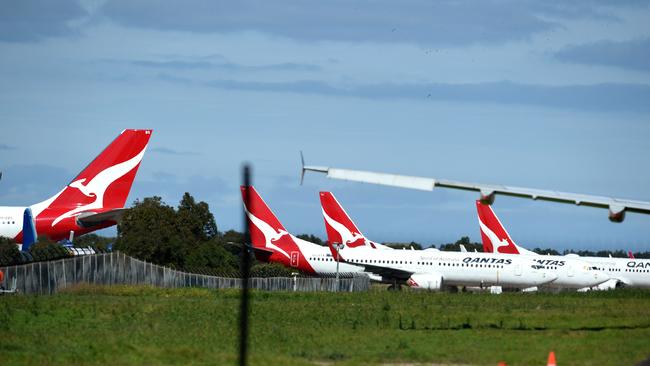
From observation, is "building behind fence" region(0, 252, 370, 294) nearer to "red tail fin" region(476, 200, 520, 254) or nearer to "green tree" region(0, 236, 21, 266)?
"green tree" region(0, 236, 21, 266)

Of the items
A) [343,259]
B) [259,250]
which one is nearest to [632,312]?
[343,259]

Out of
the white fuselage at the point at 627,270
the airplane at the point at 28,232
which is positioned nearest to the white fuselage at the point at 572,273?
the white fuselage at the point at 627,270

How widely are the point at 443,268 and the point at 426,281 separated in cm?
195

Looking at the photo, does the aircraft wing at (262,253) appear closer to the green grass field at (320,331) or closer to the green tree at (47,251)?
the green tree at (47,251)

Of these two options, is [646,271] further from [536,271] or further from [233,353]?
[233,353]

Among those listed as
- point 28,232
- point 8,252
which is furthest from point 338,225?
point 8,252

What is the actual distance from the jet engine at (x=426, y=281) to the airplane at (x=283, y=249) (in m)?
4.36

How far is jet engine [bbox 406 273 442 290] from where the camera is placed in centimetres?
6456

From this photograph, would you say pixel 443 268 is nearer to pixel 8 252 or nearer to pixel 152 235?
pixel 152 235

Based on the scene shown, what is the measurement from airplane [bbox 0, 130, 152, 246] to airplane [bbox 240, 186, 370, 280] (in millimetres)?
8667

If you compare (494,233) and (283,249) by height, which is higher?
(494,233)

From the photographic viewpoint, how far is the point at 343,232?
75375mm

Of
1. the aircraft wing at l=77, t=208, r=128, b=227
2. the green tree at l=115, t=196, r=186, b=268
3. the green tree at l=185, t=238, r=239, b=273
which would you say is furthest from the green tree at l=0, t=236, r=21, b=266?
the green tree at l=185, t=238, r=239, b=273

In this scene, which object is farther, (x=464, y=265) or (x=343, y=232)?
(x=343, y=232)
